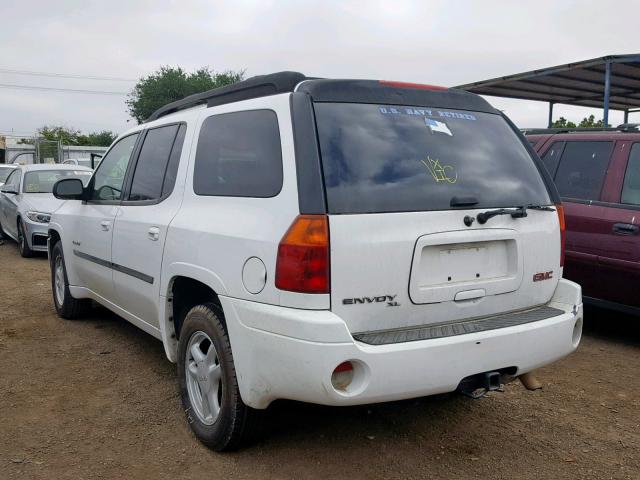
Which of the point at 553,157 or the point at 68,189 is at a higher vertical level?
the point at 553,157

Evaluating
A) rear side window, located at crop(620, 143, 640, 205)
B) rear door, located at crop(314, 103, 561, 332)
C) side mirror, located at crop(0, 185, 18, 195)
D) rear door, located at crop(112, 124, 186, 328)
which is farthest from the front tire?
side mirror, located at crop(0, 185, 18, 195)

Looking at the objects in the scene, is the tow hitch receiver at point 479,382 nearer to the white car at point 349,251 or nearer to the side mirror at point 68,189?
the white car at point 349,251

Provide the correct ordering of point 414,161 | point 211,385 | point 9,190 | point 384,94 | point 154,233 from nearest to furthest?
point 414,161
point 384,94
point 211,385
point 154,233
point 9,190

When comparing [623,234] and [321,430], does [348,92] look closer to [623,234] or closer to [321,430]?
[321,430]

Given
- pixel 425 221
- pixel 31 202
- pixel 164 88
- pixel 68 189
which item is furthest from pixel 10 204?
pixel 164 88

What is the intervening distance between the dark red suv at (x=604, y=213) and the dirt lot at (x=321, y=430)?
61cm

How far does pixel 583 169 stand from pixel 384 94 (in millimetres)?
3144

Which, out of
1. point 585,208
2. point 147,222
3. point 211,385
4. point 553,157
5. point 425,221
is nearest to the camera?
point 425,221

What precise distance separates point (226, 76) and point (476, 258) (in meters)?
39.6

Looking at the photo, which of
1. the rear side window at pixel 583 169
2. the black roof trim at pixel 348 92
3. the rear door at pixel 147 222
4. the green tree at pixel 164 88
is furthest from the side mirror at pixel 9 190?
the green tree at pixel 164 88

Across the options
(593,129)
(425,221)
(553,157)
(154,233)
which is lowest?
(154,233)

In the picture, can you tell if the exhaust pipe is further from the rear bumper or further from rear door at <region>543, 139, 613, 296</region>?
Result: rear door at <region>543, 139, 613, 296</region>

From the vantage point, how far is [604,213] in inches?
200

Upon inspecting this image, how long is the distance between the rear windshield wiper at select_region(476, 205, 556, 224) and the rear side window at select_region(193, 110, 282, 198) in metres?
0.99
